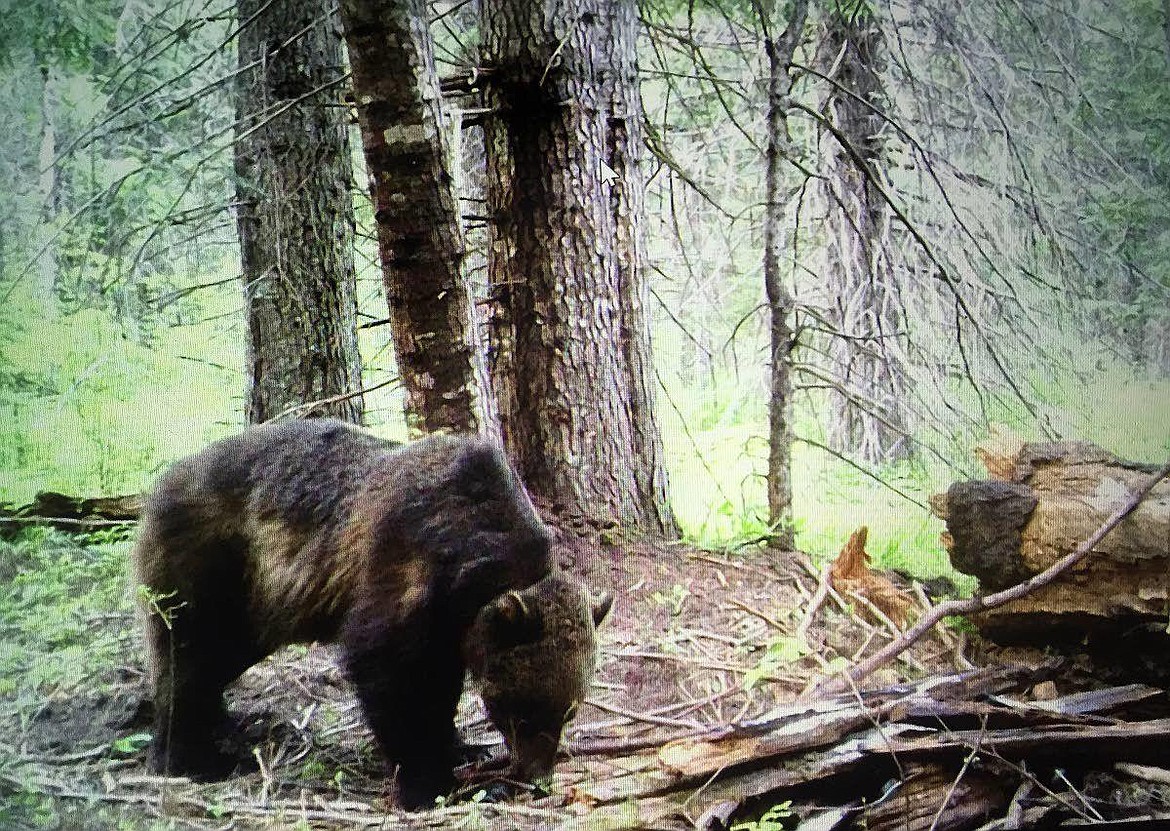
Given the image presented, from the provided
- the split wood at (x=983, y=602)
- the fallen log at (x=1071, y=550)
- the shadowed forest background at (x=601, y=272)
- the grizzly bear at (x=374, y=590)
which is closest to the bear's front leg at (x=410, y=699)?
the grizzly bear at (x=374, y=590)

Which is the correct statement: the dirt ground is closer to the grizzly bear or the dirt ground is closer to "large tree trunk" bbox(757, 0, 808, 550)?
the grizzly bear

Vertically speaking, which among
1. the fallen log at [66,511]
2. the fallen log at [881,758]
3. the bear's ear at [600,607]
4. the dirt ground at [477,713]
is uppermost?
the fallen log at [66,511]

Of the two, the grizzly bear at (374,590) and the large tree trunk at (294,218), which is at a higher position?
the large tree trunk at (294,218)

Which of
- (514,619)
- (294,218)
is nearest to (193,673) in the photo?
(514,619)

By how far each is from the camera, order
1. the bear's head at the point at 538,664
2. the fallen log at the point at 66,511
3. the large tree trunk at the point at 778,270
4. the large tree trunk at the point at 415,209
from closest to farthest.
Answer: the large tree trunk at the point at 415,209 → the bear's head at the point at 538,664 → the fallen log at the point at 66,511 → the large tree trunk at the point at 778,270

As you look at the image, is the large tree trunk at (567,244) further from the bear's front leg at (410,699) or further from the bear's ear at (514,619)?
the bear's front leg at (410,699)

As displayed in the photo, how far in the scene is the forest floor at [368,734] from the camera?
7.13 ft

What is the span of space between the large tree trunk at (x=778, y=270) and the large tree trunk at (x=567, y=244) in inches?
17.8

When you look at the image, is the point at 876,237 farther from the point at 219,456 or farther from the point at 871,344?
the point at 219,456

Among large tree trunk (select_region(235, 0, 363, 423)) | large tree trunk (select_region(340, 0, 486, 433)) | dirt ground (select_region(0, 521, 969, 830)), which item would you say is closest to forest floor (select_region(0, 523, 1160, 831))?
dirt ground (select_region(0, 521, 969, 830))

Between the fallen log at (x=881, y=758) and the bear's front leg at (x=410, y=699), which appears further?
the fallen log at (x=881, y=758)

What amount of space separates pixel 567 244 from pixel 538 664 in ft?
3.22

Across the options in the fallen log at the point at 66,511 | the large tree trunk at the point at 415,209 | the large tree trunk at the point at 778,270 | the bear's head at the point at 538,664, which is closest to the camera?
the large tree trunk at the point at 415,209

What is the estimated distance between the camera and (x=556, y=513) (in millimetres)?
2232
